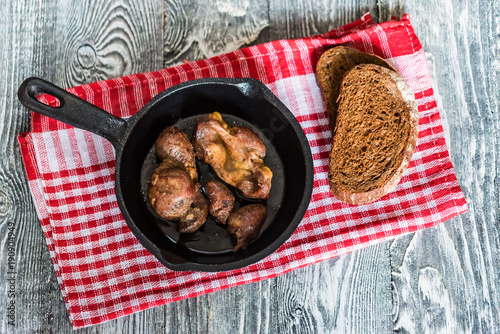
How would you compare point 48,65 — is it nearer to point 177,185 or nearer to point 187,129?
point 187,129

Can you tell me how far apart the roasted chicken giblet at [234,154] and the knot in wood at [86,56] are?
25.0 inches

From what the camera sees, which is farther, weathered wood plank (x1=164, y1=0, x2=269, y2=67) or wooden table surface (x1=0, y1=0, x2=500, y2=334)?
weathered wood plank (x1=164, y1=0, x2=269, y2=67)

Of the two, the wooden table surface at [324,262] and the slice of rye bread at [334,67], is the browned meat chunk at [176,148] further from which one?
the slice of rye bread at [334,67]

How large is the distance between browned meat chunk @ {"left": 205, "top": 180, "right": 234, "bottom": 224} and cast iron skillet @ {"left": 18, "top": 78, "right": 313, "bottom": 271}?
0.09 m

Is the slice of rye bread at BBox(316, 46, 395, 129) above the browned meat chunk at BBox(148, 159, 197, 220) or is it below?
above

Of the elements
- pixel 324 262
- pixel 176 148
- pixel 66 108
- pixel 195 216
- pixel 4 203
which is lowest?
pixel 324 262

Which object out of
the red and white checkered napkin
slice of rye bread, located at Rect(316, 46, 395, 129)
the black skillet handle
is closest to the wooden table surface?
the red and white checkered napkin

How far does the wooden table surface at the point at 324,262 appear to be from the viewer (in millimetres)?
1803

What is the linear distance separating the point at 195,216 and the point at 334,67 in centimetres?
81

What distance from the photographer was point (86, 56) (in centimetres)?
188

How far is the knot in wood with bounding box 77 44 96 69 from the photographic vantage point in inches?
74.0

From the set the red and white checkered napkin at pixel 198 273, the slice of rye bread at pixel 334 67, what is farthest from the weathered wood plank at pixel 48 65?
the slice of rye bread at pixel 334 67

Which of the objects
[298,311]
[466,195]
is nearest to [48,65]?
[298,311]

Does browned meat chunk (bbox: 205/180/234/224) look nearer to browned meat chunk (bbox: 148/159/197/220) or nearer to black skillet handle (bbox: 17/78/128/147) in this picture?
browned meat chunk (bbox: 148/159/197/220)
